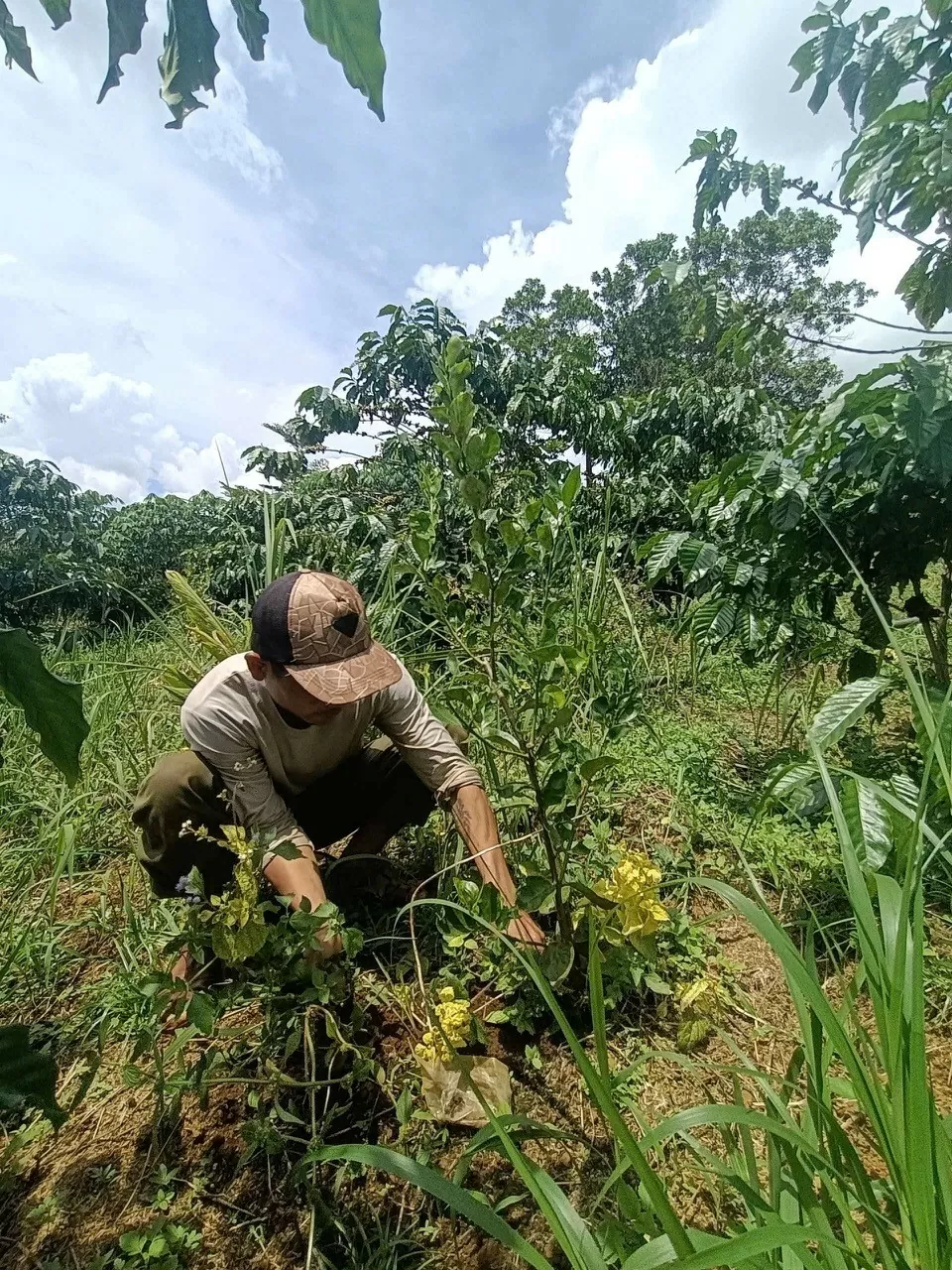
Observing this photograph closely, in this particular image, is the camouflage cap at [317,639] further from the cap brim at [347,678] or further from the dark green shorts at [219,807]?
the dark green shorts at [219,807]

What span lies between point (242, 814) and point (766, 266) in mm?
22530

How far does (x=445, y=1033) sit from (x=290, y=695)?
74 cm

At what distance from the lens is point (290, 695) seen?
1.44 metres

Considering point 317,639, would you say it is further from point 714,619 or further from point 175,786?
point 714,619

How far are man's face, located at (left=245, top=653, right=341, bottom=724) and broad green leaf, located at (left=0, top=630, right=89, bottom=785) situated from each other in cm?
57

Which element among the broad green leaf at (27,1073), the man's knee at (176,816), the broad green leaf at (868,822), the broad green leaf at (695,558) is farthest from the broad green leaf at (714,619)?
the broad green leaf at (27,1073)

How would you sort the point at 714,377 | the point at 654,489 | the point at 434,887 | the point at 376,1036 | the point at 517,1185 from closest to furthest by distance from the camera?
the point at 517,1185 < the point at 376,1036 < the point at 434,887 < the point at 654,489 < the point at 714,377

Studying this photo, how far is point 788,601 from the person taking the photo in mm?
1871

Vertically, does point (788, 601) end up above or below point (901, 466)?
below

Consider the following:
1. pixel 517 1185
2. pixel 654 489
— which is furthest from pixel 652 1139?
pixel 654 489

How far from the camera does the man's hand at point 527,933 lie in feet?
4.29

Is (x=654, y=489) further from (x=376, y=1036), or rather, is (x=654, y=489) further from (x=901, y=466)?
(x=376, y=1036)

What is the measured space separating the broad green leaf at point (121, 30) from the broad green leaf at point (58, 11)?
0.05 m

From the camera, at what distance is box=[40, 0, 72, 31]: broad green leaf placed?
56 cm
